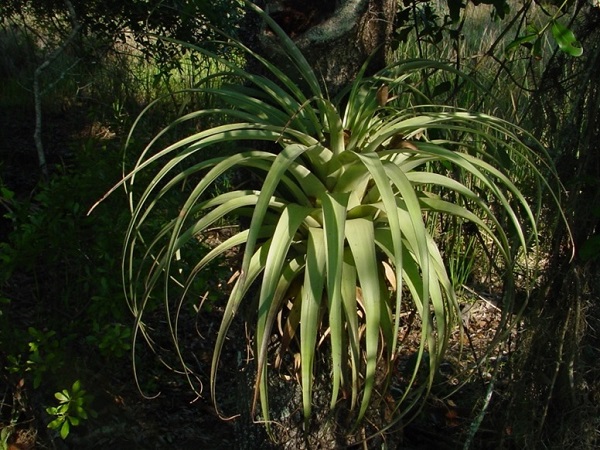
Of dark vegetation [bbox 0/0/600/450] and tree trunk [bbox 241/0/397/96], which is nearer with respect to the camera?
Result: tree trunk [bbox 241/0/397/96]

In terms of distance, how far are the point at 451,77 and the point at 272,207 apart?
3.03 metres

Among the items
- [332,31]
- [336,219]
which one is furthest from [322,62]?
[336,219]

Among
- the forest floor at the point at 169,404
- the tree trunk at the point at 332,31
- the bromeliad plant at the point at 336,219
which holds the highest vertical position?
the tree trunk at the point at 332,31

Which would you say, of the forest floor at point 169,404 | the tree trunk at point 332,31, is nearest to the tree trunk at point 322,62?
the tree trunk at point 332,31

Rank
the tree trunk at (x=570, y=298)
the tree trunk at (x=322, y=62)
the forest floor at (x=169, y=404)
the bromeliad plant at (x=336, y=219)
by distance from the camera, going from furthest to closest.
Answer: the forest floor at (x=169, y=404)
the tree trunk at (x=570, y=298)
the tree trunk at (x=322, y=62)
the bromeliad plant at (x=336, y=219)

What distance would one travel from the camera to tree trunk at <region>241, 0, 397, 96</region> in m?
2.21

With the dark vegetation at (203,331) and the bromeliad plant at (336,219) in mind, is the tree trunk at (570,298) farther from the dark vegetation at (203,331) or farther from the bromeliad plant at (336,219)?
the bromeliad plant at (336,219)

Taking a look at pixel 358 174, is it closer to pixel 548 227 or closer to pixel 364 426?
pixel 364 426

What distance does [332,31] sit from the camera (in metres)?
2.21

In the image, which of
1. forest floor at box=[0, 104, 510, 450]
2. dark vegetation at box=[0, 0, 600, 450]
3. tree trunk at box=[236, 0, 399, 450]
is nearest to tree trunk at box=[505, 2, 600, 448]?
dark vegetation at box=[0, 0, 600, 450]

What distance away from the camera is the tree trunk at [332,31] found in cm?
221

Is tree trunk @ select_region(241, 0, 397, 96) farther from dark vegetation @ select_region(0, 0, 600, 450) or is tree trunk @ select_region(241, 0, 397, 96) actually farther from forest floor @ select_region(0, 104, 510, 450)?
forest floor @ select_region(0, 104, 510, 450)

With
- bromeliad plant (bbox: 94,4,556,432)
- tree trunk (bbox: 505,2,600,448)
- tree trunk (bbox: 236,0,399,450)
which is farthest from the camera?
tree trunk (bbox: 505,2,600,448)

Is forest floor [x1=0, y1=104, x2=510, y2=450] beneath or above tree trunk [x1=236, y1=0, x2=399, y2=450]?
beneath
